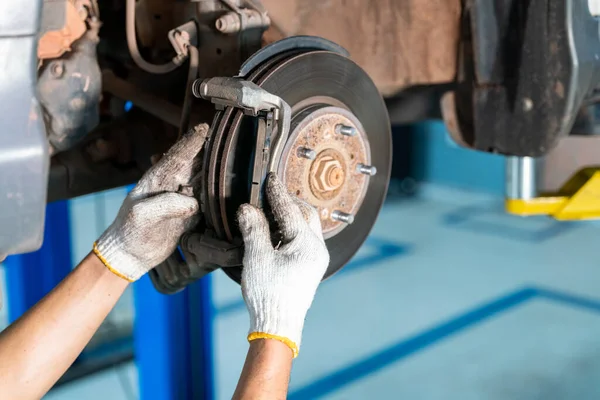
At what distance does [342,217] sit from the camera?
908mm

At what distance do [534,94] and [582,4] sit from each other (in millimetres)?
148

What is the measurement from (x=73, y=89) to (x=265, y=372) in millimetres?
504

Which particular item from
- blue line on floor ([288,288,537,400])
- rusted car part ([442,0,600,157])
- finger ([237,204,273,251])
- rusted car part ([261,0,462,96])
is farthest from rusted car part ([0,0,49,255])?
blue line on floor ([288,288,537,400])

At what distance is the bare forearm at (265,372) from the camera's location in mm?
706

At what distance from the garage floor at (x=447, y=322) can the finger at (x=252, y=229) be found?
92cm

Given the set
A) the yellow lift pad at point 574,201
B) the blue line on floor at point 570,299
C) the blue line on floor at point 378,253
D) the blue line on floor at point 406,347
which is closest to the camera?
the yellow lift pad at point 574,201

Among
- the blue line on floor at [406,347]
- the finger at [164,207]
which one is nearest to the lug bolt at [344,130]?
the finger at [164,207]

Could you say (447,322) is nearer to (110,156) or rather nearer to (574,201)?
(574,201)

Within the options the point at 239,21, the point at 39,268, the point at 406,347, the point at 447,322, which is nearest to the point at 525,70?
the point at 239,21

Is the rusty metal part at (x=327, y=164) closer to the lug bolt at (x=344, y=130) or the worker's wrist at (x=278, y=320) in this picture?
the lug bolt at (x=344, y=130)

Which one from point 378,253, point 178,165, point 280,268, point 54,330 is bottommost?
point 378,253

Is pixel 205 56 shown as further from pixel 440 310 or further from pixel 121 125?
pixel 440 310

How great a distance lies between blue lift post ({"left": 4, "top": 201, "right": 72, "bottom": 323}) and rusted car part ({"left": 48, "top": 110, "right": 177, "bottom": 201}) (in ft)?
3.00

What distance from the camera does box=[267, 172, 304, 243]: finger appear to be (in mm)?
769
